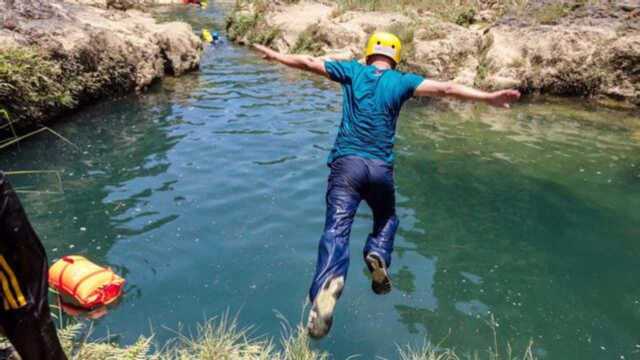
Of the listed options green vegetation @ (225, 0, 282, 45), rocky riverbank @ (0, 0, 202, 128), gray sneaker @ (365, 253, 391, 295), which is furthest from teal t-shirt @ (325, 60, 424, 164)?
green vegetation @ (225, 0, 282, 45)

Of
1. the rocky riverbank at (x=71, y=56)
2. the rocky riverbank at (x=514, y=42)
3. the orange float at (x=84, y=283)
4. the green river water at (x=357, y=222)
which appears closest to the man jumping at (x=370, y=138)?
the green river water at (x=357, y=222)

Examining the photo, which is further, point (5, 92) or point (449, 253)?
point (5, 92)

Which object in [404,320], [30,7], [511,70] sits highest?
[30,7]

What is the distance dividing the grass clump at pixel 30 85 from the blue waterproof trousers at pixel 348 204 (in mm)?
6925

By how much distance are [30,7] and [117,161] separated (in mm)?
5481

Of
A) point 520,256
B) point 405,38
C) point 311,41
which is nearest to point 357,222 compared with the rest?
point 520,256

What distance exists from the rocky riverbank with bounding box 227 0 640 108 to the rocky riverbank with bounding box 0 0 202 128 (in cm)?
645

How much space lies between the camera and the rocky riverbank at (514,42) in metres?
17.1

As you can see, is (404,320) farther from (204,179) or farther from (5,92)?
(5,92)

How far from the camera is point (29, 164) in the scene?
1012cm

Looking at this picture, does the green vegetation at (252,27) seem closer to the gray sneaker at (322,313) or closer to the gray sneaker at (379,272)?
the gray sneaker at (379,272)

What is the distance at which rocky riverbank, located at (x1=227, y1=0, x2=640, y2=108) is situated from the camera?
17141 mm

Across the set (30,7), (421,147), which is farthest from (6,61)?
(421,147)

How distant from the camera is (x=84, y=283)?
6.11 meters
